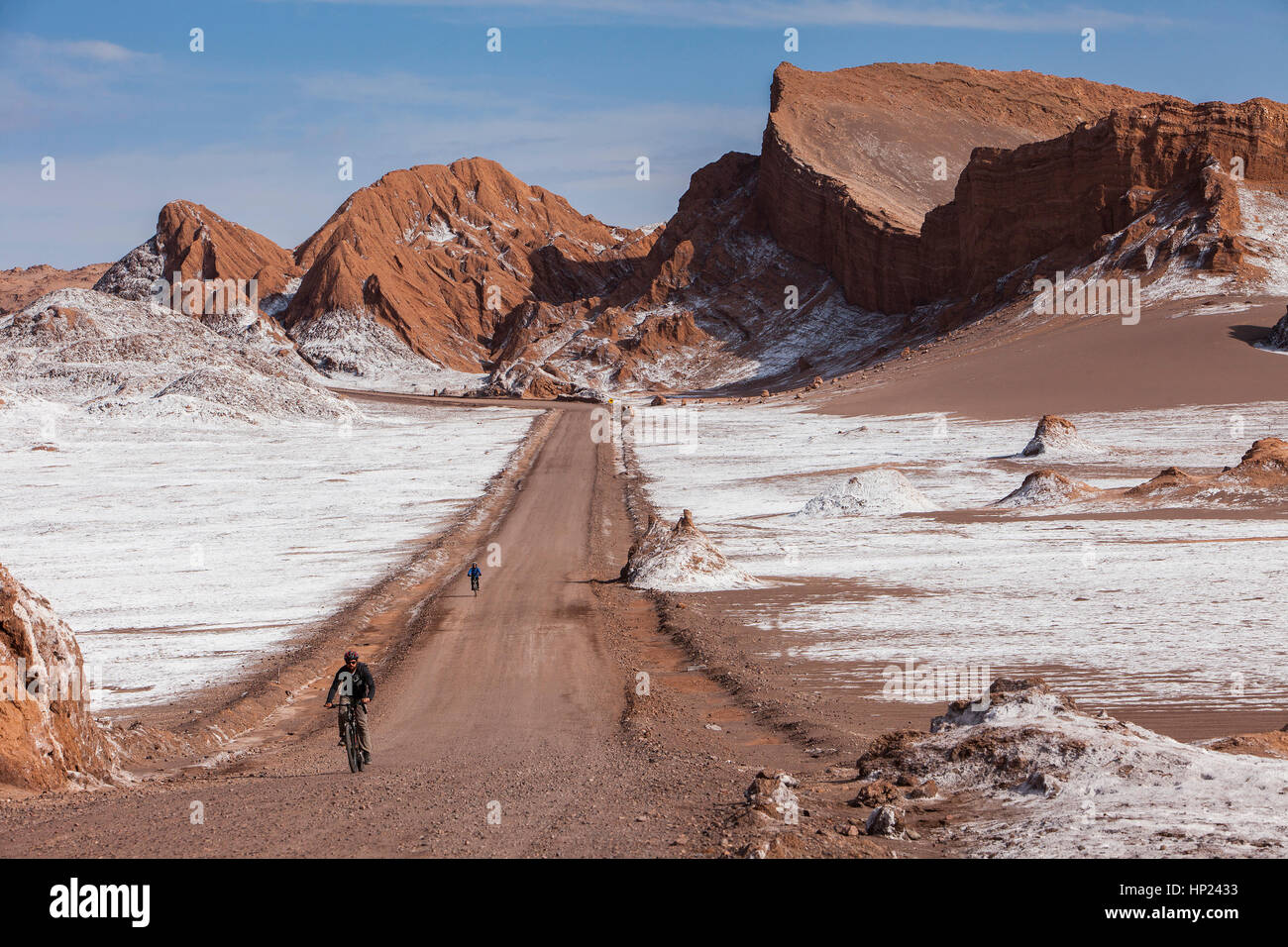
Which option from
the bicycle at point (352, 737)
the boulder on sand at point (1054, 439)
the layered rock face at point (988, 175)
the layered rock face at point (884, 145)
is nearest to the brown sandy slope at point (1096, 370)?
the layered rock face at point (988, 175)

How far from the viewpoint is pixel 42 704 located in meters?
10.9

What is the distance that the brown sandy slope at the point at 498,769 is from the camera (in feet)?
26.7

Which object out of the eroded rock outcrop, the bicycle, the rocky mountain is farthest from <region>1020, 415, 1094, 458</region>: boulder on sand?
the rocky mountain

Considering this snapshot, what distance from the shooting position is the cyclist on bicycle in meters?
11.3

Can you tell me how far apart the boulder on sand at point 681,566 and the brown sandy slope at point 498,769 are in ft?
3.26

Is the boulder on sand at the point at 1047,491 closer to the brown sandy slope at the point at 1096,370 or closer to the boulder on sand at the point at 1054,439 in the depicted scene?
the boulder on sand at the point at 1054,439

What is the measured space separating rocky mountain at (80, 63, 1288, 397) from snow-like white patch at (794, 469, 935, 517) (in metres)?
56.8

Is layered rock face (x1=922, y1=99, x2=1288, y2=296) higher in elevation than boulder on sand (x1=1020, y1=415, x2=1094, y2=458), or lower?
higher

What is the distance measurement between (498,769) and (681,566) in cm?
1262

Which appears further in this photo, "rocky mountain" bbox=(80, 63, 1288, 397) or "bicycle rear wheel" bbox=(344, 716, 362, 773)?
"rocky mountain" bbox=(80, 63, 1288, 397)

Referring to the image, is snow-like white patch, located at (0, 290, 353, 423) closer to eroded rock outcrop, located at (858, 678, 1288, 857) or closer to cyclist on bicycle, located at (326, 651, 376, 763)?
cyclist on bicycle, located at (326, 651, 376, 763)
